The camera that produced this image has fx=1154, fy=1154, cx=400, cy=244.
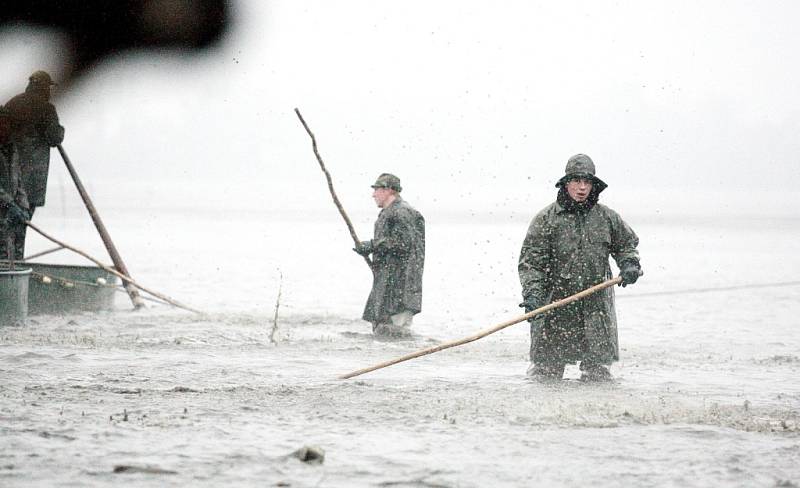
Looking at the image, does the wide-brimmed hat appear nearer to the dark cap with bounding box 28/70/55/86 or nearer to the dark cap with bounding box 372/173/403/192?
the dark cap with bounding box 372/173/403/192

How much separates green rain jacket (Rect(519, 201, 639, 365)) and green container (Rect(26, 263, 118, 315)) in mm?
6522

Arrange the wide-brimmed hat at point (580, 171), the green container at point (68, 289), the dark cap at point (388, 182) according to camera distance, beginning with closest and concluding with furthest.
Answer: the wide-brimmed hat at point (580, 171) → the dark cap at point (388, 182) → the green container at point (68, 289)

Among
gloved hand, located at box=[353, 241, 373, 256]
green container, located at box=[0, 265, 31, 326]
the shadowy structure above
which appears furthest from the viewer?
the shadowy structure above

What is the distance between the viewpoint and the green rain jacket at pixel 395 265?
1172 centimetres

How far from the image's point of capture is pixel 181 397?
722cm

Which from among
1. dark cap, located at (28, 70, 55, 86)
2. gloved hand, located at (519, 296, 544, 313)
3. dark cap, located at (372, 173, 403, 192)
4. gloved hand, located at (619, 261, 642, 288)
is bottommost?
gloved hand, located at (519, 296, 544, 313)

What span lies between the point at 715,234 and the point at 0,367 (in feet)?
124

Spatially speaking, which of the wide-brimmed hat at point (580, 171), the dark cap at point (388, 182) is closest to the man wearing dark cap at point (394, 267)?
the dark cap at point (388, 182)

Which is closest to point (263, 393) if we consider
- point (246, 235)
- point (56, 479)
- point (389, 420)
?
point (389, 420)

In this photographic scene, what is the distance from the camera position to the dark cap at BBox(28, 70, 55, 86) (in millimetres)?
12406

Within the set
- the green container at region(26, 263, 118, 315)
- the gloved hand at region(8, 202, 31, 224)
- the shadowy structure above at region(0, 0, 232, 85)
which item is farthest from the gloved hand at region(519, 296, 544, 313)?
the shadowy structure above at region(0, 0, 232, 85)

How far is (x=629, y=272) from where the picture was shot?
8.04 m

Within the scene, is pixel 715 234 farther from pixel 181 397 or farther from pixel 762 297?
pixel 181 397

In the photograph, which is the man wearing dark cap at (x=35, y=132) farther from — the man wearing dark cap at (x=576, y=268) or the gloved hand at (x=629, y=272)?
the gloved hand at (x=629, y=272)
